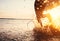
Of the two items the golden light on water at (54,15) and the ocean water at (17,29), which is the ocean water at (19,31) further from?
the golden light on water at (54,15)

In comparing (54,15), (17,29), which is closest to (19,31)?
(17,29)

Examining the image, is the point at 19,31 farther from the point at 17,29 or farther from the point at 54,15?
the point at 54,15

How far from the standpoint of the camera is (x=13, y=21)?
1154mm

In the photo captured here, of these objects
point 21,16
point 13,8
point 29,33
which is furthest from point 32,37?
point 13,8

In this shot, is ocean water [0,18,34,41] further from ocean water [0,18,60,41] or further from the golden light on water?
the golden light on water

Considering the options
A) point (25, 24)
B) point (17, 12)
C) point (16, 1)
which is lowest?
point (25, 24)

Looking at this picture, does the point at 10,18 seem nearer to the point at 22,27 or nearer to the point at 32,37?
the point at 22,27

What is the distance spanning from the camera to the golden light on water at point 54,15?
1.14 metres

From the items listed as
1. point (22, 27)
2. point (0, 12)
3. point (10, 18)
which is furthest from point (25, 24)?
point (0, 12)

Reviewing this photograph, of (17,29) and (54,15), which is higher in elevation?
(54,15)

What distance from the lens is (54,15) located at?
115cm

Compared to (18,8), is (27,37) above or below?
below

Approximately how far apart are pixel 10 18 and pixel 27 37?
0.80 ft

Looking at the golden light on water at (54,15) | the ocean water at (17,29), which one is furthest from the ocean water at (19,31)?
the golden light on water at (54,15)
